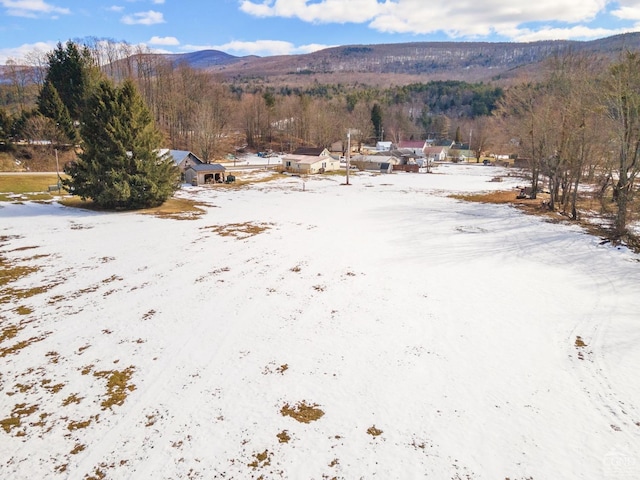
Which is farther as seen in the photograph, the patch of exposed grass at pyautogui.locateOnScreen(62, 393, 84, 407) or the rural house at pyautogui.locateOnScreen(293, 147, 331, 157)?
the rural house at pyautogui.locateOnScreen(293, 147, 331, 157)

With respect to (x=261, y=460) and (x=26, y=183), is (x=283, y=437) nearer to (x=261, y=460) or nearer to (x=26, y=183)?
(x=261, y=460)

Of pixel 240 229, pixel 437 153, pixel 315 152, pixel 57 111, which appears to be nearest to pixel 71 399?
pixel 240 229

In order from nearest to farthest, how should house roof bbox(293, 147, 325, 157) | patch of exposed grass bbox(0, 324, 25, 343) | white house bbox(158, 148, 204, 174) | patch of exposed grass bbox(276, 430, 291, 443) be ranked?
patch of exposed grass bbox(276, 430, 291, 443), patch of exposed grass bbox(0, 324, 25, 343), white house bbox(158, 148, 204, 174), house roof bbox(293, 147, 325, 157)

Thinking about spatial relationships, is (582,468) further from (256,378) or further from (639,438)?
(256,378)

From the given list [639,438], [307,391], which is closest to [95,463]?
[307,391]

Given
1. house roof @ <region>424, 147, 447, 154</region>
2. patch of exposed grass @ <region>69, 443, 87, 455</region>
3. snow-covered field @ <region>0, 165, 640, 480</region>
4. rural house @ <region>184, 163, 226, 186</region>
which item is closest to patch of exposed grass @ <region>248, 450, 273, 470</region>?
snow-covered field @ <region>0, 165, 640, 480</region>

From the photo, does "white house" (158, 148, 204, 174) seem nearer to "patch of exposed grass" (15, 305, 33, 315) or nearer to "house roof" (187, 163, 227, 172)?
"house roof" (187, 163, 227, 172)
